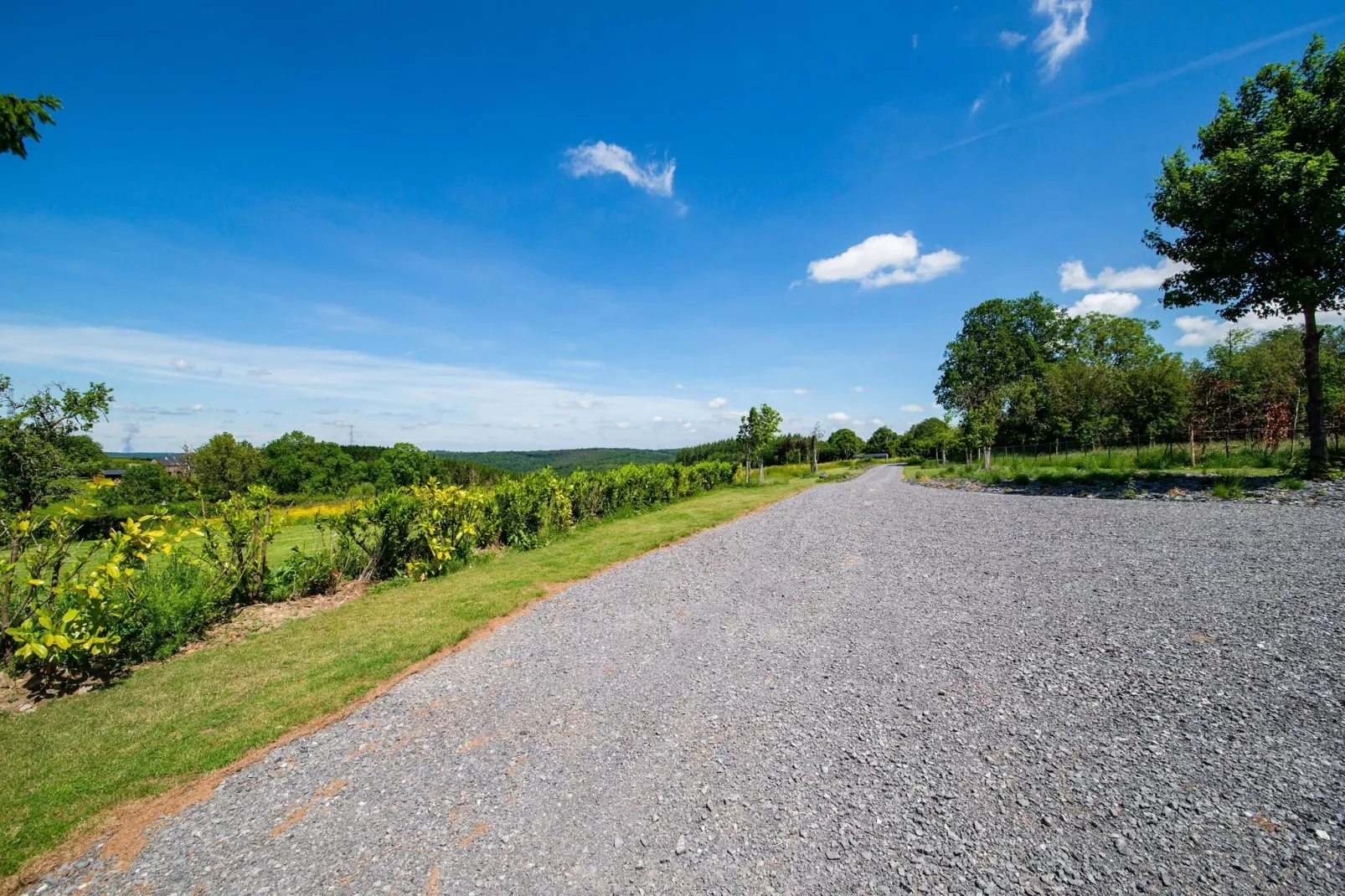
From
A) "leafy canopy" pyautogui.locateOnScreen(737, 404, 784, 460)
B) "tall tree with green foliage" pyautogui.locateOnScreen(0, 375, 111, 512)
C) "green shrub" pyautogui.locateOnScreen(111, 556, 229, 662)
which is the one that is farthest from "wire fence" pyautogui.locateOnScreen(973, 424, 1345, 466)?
"tall tree with green foliage" pyautogui.locateOnScreen(0, 375, 111, 512)

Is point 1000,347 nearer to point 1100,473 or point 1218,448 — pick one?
point 1218,448

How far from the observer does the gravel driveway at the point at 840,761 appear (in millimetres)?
2305

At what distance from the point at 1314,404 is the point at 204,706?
23281 mm

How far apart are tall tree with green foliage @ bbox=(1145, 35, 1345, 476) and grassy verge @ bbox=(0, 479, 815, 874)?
1984 cm

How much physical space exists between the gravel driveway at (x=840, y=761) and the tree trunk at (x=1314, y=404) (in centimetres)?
1109

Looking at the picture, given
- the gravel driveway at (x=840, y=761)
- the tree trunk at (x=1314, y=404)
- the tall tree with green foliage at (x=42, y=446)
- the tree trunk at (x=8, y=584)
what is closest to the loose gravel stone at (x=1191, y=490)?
the tree trunk at (x=1314, y=404)

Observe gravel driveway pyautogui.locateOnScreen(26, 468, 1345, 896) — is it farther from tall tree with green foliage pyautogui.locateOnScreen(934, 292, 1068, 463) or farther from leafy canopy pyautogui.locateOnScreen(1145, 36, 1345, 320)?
tall tree with green foliage pyautogui.locateOnScreen(934, 292, 1068, 463)

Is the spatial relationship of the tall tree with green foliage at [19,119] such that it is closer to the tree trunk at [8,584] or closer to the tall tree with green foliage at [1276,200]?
the tree trunk at [8,584]

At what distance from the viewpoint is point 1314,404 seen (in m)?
13.3

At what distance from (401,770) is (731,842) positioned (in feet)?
7.02

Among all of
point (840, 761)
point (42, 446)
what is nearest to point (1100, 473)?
point (840, 761)

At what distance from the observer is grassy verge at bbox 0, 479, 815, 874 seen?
117 inches

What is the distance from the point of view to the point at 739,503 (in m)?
18.6

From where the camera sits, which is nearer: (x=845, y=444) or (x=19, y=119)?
(x=19, y=119)
